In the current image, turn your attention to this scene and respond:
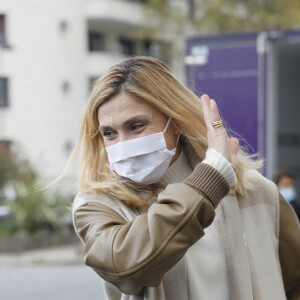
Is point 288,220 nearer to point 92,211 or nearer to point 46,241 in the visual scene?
point 92,211

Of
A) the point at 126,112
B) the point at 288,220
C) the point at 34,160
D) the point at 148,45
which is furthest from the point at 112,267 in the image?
the point at 148,45

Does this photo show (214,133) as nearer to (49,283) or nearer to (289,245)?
(289,245)

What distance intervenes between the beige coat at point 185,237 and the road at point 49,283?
8922 mm

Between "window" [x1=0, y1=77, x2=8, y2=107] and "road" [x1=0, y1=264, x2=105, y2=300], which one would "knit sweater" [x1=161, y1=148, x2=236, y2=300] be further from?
"window" [x1=0, y1=77, x2=8, y2=107]

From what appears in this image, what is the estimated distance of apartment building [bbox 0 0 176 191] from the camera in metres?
29.5

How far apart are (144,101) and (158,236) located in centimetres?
48

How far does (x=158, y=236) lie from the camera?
206 cm

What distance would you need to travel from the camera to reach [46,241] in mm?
18406

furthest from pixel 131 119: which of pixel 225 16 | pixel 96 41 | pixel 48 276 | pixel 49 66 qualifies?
pixel 96 41

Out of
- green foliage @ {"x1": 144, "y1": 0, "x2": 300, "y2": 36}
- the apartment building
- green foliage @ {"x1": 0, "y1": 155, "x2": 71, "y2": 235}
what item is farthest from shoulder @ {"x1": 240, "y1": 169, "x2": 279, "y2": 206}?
the apartment building

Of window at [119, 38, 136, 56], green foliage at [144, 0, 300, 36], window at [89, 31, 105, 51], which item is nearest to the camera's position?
green foliage at [144, 0, 300, 36]

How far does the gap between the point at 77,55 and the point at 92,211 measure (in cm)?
2952

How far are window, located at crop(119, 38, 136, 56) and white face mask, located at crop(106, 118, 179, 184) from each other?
105ft

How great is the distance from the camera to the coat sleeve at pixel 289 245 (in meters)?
2.53
